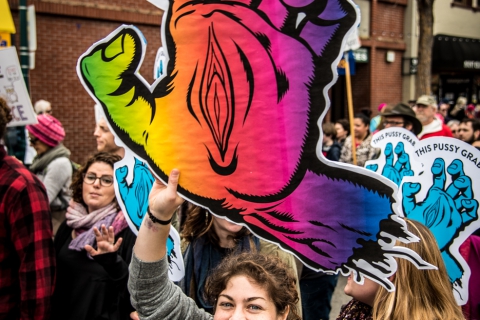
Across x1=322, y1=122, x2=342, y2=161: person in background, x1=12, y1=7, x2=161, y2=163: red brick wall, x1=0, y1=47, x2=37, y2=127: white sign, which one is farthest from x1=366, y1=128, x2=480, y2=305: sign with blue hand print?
x1=12, y1=7, x2=161, y2=163: red brick wall

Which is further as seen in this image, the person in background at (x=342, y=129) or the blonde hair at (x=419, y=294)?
the person in background at (x=342, y=129)

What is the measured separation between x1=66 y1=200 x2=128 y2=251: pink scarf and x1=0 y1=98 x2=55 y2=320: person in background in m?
0.33

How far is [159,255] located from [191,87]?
1.76 feet

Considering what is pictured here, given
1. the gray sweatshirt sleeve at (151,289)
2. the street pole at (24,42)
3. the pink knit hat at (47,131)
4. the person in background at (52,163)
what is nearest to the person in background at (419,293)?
the gray sweatshirt sleeve at (151,289)

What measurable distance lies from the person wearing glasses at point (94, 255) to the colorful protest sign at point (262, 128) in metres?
0.96

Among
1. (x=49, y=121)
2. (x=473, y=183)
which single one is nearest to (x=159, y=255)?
(x=473, y=183)

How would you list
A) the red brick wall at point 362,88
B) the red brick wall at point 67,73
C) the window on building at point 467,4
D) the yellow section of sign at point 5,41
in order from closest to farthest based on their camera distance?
the yellow section of sign at point 5,41 < the red brick wall at point 67,73 < the red brick wall at point 362,88 < the window on building at point 467,4

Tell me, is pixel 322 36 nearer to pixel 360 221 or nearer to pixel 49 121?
pixel 360 221

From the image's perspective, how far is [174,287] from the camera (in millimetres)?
1741

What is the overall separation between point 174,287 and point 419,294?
0.83 metres

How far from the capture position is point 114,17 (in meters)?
9.91

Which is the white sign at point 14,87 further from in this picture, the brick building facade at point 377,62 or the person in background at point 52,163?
the brick building facade at point 377,62

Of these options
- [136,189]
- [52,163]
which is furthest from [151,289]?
[52,163]

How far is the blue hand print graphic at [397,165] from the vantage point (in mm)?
2600
